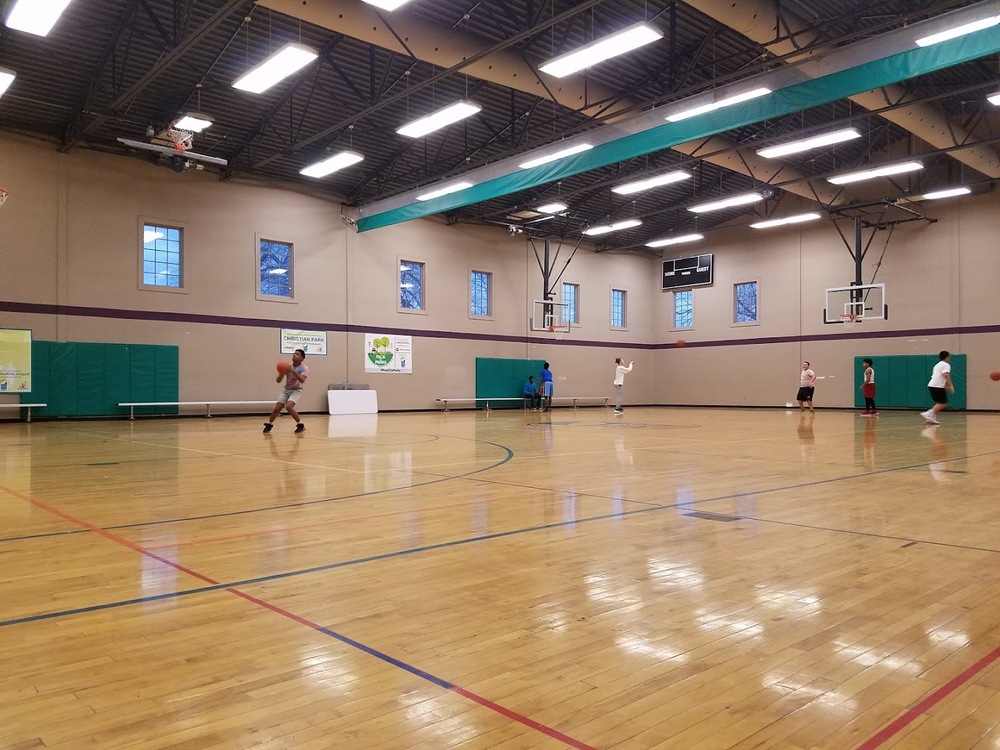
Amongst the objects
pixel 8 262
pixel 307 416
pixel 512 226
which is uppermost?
pixel 512 226

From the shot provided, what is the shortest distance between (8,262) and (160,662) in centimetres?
1846

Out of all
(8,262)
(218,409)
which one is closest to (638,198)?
(218,409)

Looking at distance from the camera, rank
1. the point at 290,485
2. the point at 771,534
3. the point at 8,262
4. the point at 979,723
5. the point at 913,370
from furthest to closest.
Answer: the point at 913,370
the point at 8,262
the point at 290,485
the point at 771,534
the point at 979,723

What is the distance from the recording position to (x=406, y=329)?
80.0 feet

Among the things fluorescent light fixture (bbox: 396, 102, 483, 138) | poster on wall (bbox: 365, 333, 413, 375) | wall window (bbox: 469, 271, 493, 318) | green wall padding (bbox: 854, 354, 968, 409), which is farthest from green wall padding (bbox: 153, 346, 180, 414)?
green wall padding (bbox: 854, 354, 968, 409)

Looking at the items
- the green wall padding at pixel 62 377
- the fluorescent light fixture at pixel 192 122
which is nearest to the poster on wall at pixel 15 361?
the green wall padding at pixel 62 377

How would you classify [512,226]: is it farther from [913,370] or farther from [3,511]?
[3,511]

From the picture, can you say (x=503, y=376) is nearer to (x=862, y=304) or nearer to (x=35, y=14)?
(x=862, y=304)

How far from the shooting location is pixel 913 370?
80.0 feet

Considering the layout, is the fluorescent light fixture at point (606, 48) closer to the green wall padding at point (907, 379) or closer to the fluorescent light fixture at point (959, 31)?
the fluorescent light fixture at point (959, 31)

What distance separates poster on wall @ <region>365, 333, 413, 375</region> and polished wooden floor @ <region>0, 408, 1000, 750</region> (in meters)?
16.7

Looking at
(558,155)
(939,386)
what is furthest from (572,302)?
(939,386)

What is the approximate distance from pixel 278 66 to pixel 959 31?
10856 mm

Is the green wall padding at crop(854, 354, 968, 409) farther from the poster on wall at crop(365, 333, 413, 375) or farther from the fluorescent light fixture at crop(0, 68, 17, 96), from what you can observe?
the fluorescent light fixture at crop(0, 68, 17, 96)
